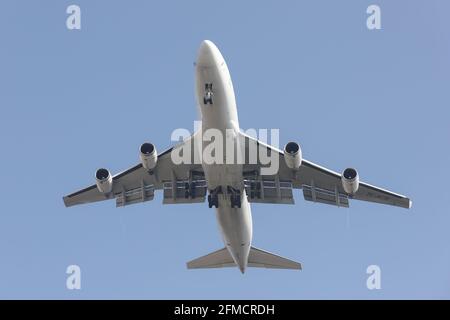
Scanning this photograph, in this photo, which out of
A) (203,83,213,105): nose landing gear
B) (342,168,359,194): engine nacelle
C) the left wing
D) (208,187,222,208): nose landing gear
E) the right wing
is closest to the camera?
(203,83,213,105): nose landing gear

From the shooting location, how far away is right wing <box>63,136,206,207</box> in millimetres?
38906

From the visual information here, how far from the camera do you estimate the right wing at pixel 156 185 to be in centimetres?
3891

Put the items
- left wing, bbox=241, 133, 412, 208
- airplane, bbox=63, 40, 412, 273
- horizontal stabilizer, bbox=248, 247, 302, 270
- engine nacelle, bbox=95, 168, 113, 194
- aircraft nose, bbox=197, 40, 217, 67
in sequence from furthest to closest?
horizontal stabilizer, bbox=248, 247, 302, 270 → left wing, bbox=241, 133, 412, 208 → engine nacelle, bbox=95, 168, 113, 194 → airplane, bbox=63, 40, 412, 273 → aircraft nose, bbox=197, 40, 217, 67

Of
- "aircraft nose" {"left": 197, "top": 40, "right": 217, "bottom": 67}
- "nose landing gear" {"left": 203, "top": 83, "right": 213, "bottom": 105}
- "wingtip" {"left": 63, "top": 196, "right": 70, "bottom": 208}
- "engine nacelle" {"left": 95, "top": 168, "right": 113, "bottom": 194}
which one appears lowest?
"wingtip" {"left": 63, "top": 196, "right": 70, "bottom": 208}

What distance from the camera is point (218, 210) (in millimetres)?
36844

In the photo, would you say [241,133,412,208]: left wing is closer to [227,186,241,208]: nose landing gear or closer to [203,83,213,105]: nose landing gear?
[227,186,241,208]: nose landing gear

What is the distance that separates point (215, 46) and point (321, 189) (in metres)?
9.68

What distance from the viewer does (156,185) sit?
40.0m

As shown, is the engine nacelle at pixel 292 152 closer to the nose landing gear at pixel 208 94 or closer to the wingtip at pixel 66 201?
the nose landing gear at pixel 208 94

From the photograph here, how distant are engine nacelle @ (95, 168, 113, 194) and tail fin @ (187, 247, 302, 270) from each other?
6859 mm

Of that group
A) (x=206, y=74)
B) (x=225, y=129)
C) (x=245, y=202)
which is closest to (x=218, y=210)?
(x=245, y=202)

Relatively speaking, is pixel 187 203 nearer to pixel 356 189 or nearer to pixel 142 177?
pixel 142 177

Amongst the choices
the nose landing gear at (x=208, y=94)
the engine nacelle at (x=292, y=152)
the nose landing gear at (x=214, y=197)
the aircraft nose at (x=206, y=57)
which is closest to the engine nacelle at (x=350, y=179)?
the engine nacelle at (x=292, y=152)

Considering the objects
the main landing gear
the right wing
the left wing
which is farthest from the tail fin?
the main landing gear
